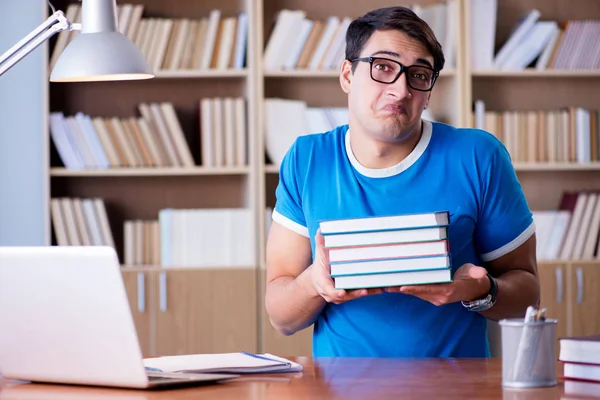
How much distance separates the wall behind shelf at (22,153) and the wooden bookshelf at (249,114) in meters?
0.09

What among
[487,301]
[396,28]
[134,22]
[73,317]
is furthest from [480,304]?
[134,22]

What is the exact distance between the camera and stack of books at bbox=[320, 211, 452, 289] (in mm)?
1470

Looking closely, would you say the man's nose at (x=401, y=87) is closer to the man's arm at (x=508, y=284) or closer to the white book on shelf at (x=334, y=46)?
the man's arm at (x=508, y=284)

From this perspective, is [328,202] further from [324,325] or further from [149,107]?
[149,107]

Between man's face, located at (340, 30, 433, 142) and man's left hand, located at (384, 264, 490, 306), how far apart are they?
0.41 meters

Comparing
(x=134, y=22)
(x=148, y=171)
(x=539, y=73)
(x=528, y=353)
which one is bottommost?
(x=528, y=353)

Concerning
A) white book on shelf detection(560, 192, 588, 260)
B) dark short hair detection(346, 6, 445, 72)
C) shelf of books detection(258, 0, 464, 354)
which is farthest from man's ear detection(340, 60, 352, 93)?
white book on shelf detection(560, 192, 588, 260)

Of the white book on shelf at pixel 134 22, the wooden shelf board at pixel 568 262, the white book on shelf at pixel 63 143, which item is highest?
the white book on shelf at pixel 134 22

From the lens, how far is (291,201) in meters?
2.10

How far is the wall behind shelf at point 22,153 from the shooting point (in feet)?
12.8

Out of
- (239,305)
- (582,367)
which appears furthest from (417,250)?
(239,305)

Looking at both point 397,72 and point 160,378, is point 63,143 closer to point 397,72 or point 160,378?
point 397,72

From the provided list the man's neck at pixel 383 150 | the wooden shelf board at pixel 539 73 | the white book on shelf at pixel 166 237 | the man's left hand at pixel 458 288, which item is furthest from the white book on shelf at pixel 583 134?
the man's left hand at pixel 458 288

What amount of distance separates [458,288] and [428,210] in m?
0.33
